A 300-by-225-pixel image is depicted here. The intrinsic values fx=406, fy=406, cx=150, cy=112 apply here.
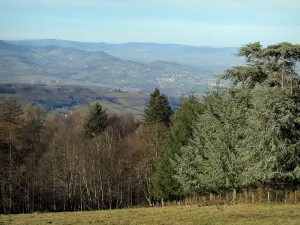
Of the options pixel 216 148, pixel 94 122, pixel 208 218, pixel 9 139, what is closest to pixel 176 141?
pixel 216 148

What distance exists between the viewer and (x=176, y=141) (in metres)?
40.4

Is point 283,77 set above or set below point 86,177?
above

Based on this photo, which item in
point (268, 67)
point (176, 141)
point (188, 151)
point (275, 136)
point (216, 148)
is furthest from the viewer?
point (176, 141)

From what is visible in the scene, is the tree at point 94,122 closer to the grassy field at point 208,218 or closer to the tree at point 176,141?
the tree at point 176,141

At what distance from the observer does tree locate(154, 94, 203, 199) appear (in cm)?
4000

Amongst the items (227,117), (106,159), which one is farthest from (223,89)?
(106,159)

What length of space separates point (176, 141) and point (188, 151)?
3.64 metres

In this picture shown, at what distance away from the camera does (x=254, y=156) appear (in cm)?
3077

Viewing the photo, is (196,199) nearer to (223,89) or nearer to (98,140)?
(223,89)

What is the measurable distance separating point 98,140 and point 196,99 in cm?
2196

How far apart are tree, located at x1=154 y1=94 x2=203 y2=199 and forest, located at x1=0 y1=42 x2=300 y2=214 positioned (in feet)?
0.33

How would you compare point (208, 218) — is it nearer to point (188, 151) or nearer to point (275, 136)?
point (275, 136)

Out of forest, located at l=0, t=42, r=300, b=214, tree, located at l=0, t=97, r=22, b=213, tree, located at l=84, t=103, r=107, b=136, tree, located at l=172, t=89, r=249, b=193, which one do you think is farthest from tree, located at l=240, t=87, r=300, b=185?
tree, located at l=84, t=103, r=107, b=136

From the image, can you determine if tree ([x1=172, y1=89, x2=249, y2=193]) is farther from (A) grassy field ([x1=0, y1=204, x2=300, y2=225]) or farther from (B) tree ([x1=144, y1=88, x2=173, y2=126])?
(B) tree ([x1=144, y1=88, x2=173, y2=126])
